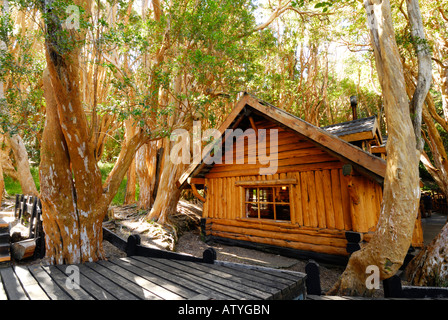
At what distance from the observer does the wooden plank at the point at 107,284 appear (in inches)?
105

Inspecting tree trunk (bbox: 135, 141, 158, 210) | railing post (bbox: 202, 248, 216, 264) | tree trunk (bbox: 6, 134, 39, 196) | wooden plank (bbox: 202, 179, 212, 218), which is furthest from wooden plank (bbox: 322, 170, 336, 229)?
tree trunk (bbox: 6, 134, 39, 196)

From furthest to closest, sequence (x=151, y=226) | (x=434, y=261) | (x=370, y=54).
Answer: (x=370, y=54), (x=151, y=226), (x=434, y=261)

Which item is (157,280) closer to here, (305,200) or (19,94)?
Answer: (305,200)

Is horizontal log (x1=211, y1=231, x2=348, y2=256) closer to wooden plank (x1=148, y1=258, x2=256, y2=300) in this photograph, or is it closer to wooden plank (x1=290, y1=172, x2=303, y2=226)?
wooden plank (x1=290, y1=172, x2=303, y2=226)

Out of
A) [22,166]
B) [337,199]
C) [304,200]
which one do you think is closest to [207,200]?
[304,200]

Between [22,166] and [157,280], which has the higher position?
[22,166]

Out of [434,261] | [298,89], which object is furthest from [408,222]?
[298,89]

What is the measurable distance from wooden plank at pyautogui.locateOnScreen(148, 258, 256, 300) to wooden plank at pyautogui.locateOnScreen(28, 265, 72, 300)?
5.12ft

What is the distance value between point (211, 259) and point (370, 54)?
12301mm

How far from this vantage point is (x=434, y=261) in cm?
415

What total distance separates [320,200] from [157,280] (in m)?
4.66

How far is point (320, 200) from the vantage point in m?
6.16

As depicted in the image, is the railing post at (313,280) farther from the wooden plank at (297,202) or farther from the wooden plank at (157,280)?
the wooden plank at (297,202)
